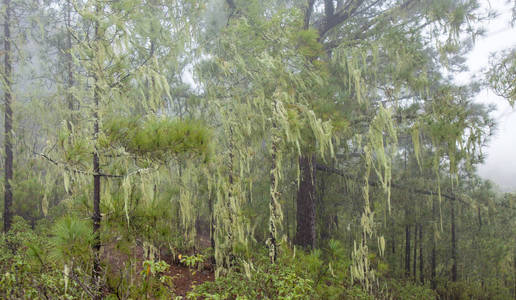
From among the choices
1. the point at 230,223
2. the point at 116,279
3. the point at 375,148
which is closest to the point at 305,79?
the point at 375,148

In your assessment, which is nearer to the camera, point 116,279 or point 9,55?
point 116,279

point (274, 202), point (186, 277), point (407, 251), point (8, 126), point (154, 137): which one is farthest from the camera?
point (407, 251)

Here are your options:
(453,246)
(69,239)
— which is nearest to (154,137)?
(69,239)

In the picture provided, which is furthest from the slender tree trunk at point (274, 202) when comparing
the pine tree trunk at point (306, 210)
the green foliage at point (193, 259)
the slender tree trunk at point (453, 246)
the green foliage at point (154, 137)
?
the slender tree trunk at point (453, 246)

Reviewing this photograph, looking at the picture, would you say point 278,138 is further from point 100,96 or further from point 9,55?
point 9,55

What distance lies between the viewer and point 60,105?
4.83 metres

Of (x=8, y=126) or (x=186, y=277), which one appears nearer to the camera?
(x=186, y=277)

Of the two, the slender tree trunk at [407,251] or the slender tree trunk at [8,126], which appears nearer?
the slender tree trunk at [8,126]

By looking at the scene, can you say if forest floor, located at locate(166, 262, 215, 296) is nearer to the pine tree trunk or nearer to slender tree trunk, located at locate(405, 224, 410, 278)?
the pine tree trunk

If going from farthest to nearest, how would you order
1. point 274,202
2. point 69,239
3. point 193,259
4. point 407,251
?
1. point 407,251
2. point 274,202
3. point 193,259
4. point 69,239

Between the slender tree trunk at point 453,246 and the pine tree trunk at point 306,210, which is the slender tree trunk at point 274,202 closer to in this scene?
the pine tree trunk at point 306,210

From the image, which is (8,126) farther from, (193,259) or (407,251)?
(407,251)

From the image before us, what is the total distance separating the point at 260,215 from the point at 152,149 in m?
3.74

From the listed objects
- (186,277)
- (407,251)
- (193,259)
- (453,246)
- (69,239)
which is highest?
(69,239)
